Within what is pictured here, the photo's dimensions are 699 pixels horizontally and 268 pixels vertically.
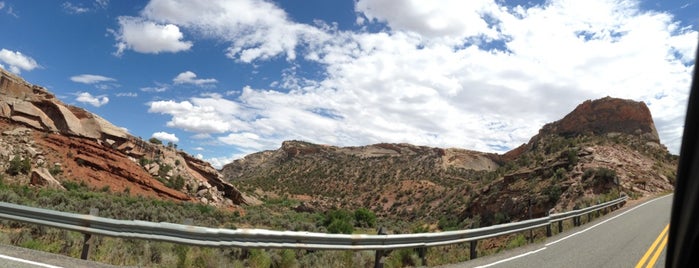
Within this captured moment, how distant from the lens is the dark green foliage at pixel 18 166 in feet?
120

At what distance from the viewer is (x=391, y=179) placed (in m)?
87.8

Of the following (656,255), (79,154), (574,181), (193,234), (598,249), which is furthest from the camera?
(79,154)

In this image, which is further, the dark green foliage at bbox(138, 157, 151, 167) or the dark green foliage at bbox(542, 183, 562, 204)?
the dark green foliage at bbox(138, 157, 151, 167)

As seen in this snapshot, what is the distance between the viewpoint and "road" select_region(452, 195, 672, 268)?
10.3 meters

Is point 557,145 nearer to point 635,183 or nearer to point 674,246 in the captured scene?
point 635,183

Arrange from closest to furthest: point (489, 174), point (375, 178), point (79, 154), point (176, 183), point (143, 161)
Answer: point (79, 154), point (176, 183), point (143, 161), point (489, 174), point (375, 178)

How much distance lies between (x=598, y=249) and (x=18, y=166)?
42832mm

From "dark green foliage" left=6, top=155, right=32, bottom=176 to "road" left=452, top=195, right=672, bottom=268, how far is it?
4045cm

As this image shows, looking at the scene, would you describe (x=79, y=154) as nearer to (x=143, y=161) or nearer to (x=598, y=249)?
(x=143, y=161)

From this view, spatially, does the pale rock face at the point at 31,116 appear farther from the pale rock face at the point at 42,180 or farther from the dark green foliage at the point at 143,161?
the pale rock face at the point at 42,180

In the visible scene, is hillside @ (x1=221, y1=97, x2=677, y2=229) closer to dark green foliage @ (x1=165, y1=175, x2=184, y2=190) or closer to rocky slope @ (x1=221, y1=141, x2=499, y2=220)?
rocky slope @ (x1=221, y1=141, x2=499, y2=220)

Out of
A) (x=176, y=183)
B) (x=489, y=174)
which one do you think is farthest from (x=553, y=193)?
(x=176, y=183)

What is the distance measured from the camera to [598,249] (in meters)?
12.3

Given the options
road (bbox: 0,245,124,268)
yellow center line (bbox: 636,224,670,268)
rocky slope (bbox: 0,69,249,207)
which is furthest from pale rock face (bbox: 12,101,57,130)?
yellow center line (bbox: 636,224,670,268)
